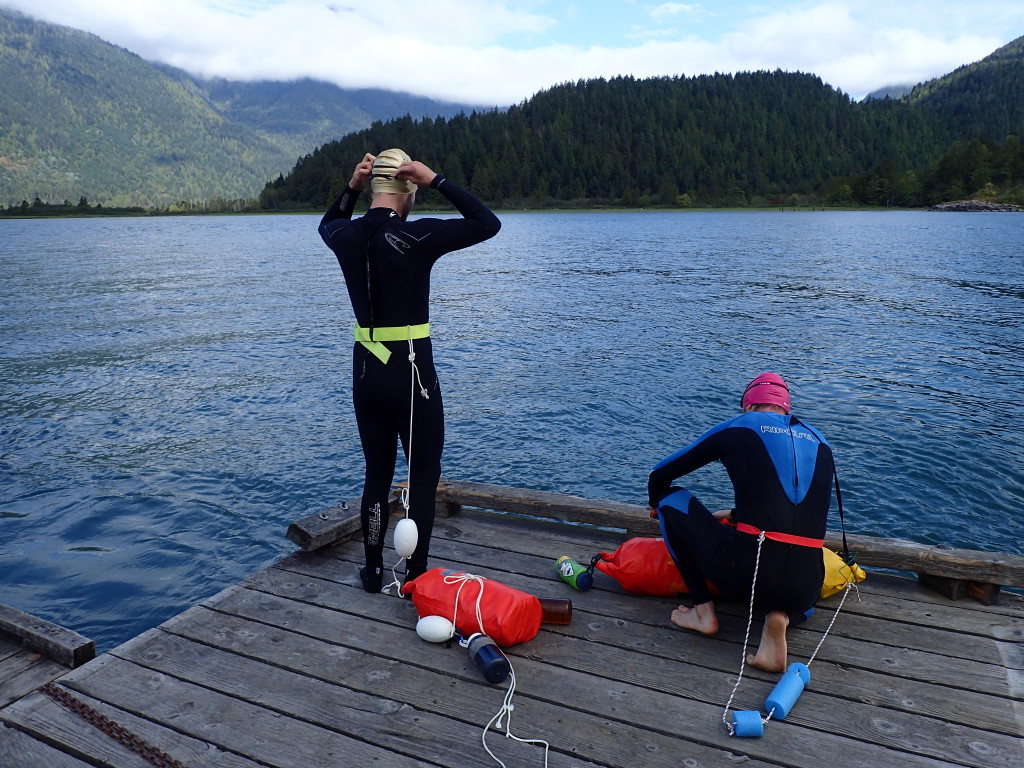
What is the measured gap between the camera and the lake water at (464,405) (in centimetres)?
963

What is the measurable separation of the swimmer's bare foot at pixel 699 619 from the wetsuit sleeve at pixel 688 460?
72cm

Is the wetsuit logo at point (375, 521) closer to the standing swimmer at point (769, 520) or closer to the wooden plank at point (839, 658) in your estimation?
the wooden plank at point (839, 658)

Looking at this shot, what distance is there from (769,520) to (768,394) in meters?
0.83

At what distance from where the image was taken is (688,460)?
4617mm

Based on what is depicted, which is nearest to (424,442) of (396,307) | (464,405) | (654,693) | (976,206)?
(396,307)

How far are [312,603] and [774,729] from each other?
3.09m

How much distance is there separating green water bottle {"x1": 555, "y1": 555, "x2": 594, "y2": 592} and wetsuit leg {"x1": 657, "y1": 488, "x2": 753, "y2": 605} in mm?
689

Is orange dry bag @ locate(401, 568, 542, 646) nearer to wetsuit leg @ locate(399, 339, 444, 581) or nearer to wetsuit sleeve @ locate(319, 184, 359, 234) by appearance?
wetsuit leg @ locate(399, 339, 444, 581)

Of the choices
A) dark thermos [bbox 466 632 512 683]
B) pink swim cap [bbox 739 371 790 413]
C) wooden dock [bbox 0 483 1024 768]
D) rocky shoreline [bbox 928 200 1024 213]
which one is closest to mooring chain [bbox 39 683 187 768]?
wooden dock [bbox 0 483 1024 768]

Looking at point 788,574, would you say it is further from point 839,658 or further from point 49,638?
point 49,638

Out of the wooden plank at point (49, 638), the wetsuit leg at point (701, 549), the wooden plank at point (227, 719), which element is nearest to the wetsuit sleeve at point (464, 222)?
the wetsuit leg at point (701, 549)

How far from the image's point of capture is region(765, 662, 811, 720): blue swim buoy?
3781 millimetres

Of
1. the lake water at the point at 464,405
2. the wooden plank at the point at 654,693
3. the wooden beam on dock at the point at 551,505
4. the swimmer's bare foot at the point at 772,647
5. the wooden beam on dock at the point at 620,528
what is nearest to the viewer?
the wooden plank at the point at 654,693

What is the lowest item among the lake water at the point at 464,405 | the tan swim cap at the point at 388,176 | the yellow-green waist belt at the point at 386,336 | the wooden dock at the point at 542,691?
the lake water at the point at 464,405
